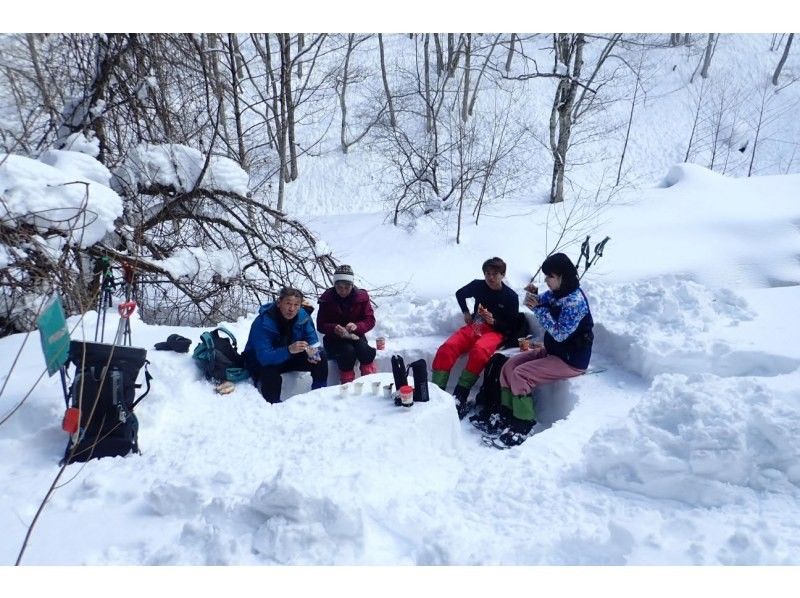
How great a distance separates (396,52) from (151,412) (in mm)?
23057

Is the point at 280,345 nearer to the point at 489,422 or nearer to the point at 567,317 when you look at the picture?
the point at 489,422

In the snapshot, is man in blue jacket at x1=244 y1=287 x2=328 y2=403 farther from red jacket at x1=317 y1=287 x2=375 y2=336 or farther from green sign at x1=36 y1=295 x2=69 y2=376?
green sign at x1=36 y1=295 x2=69 y2=376

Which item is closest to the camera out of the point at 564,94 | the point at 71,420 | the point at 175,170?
the point at 71,420

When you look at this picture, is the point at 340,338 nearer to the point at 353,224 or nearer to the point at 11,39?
the point at 11,39

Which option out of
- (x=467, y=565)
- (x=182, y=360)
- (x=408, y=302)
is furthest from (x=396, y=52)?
(x=467, y=565)

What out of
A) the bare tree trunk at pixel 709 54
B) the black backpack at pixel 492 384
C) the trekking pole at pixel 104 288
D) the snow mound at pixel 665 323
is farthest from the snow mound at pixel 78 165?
the bare tree trunk at pixel 709 54

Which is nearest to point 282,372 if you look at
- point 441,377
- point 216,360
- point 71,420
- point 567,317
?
point 216,360

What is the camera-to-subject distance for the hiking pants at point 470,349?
5246 mm

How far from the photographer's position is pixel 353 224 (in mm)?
12922

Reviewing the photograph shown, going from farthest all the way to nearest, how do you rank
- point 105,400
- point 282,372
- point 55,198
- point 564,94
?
point 564,94 → point 282,372 → point 55,198 → point 105,400

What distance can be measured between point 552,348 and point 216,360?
286cm

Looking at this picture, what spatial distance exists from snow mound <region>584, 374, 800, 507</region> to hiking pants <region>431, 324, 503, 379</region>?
196cm

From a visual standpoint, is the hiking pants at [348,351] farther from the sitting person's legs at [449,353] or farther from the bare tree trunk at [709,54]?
the bare tree trunk at [709,54]

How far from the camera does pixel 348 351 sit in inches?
209
